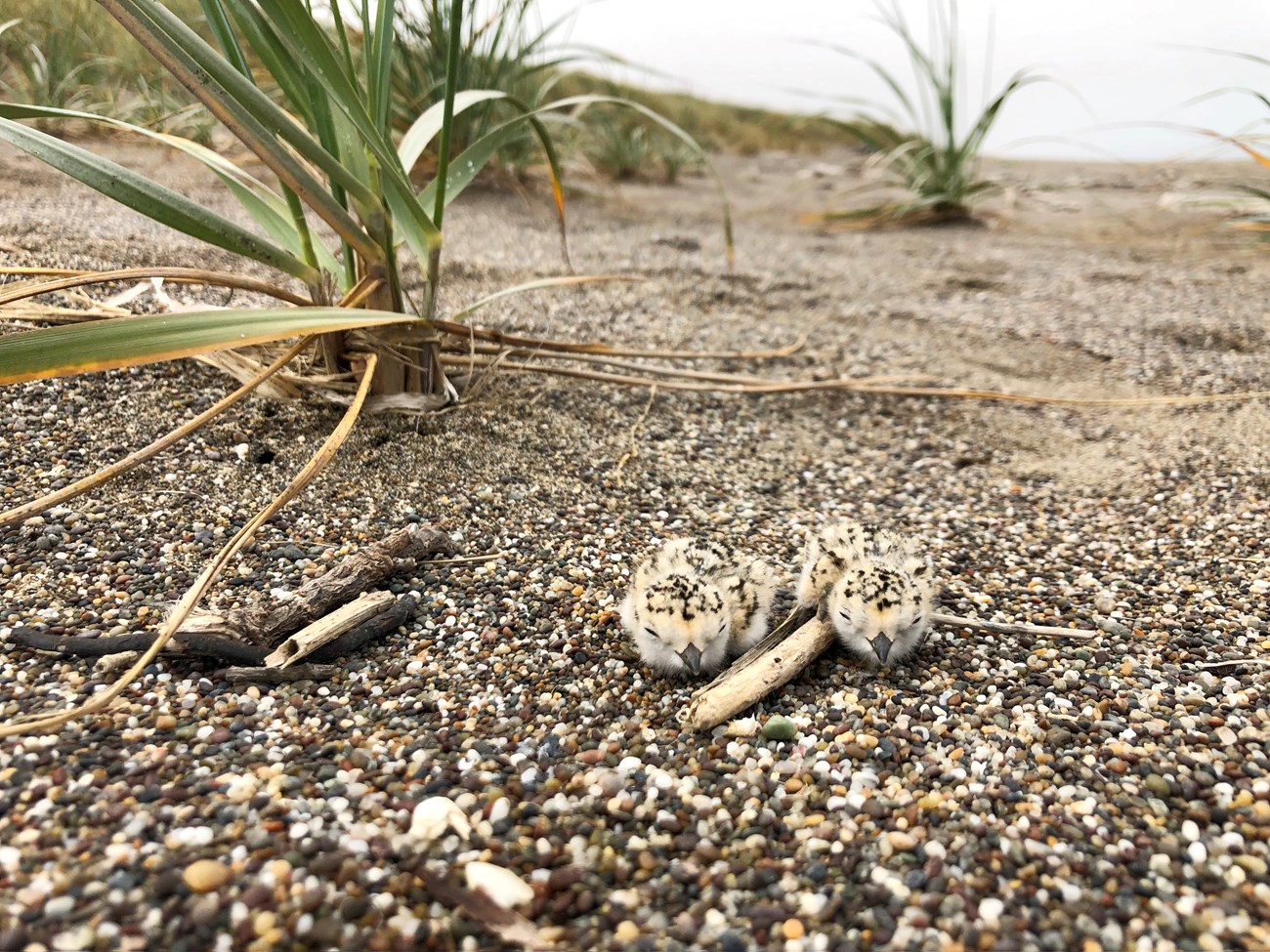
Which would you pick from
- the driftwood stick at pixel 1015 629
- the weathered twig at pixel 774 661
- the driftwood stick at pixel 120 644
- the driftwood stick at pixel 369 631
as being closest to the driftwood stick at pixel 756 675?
the weathered twig at pixel 774 661

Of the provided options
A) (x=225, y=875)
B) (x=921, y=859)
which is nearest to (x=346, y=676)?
(x=225, y=875)

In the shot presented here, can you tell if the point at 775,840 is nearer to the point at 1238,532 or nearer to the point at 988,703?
the point at 988,703

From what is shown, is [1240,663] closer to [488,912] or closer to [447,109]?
[488,912]

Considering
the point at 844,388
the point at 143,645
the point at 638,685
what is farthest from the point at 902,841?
the point at 844,388

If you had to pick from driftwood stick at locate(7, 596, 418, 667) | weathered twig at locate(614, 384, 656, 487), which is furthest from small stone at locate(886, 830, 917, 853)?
weathered twig at locate(614, 384, 656, 487)

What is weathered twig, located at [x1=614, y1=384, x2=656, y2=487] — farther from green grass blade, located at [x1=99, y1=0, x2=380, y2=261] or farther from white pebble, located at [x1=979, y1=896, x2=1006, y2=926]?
white pebble, located at [x1=979, y1=896, x2=1006, y2=926]
